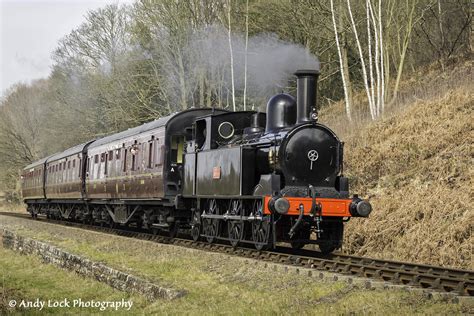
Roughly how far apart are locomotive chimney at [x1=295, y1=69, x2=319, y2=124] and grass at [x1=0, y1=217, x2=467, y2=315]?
9.92 ft

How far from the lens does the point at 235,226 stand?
13.1 m

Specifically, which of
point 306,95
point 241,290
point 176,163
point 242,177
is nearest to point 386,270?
point 241,290

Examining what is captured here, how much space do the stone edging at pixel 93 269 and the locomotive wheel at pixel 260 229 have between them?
107 inches

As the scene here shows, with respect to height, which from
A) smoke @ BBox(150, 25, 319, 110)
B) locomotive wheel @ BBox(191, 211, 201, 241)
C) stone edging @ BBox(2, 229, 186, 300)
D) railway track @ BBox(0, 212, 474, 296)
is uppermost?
smoke @ BBox(150, 25, 319, 110)

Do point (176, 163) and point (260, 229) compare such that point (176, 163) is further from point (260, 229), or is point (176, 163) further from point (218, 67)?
point (218, 67)

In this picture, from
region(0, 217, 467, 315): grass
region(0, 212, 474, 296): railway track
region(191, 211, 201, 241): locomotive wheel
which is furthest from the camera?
region(191, 211, 201, 241): locomotive wheel

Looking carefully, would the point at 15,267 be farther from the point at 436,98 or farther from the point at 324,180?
the point at 436,98

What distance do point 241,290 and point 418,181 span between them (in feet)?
25.0

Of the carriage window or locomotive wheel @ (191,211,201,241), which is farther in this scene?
the carriage window

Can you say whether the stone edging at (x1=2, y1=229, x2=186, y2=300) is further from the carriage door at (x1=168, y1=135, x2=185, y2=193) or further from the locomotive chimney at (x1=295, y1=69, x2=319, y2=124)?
the locomotive chimney at (x1=295, y1=69, x2=319, y2=124)

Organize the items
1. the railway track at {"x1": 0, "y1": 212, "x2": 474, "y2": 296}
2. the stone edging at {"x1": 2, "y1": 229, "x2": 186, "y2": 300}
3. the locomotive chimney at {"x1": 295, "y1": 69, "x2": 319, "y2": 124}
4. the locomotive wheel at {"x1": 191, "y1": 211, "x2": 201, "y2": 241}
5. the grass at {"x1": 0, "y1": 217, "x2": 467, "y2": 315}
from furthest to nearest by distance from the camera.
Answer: the locomotive wheel at {"x1": 191, "y1": 211, "x2": 201, "y2": 241}, the locomotive chimney at {"x1": 295, "y1": 69, "x2": 319, "y2": 124}, the stone edging at {"x1": 2, "y1": 229, "x2": 186, "y2": 300}, the railway track at {"x1": 0, "y1": 212, "x2": 474, "y2": 296}, the grass at {"x1": 0, "y1": 217, "x2": 467, "y2": 315}

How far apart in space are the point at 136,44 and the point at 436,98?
20.4 m

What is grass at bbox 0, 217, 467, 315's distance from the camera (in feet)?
23.7

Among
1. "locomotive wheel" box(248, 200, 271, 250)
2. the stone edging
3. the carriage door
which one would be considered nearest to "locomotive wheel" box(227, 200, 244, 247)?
"locomotive wheel" box(248, 200, 271, 250)
